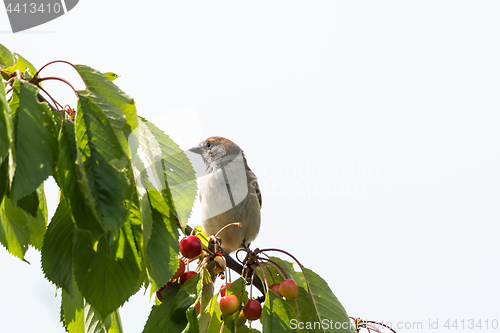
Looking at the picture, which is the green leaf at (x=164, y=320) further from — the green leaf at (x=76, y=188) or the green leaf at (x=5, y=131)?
the green leaf at (x=5, y=131)

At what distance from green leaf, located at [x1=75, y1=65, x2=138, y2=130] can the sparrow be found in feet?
10.8

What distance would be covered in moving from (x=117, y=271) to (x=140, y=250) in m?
0.13

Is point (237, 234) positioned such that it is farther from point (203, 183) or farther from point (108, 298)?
point (108, 298)

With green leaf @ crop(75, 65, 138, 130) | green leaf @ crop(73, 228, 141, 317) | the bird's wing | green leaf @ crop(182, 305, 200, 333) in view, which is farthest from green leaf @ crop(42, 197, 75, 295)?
the bird's wing

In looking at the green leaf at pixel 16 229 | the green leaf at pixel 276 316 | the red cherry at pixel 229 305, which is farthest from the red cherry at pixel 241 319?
the green leaf at pixel 16 229

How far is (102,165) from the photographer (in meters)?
1.29

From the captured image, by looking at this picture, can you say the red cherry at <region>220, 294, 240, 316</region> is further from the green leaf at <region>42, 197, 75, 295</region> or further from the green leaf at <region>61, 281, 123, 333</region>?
the green leaf at <region>42, 197, 75, 295</region>

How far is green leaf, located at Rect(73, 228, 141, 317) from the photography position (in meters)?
1.38

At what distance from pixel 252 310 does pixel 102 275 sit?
129 centimetres

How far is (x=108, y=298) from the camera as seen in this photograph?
1.40m

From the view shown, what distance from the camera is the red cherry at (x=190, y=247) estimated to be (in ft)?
8.42

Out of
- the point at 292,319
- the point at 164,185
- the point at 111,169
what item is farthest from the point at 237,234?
the point at 111,169

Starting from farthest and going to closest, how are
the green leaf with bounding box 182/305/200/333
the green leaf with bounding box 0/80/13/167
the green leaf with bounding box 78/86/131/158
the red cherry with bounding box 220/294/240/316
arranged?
the red cherry with bounding box 220/294/240/316, the green leaf with bounding box 182/305/200/333, the green leaf with bounding box 78/86/131/158, the green leaf with bounding box 0/80/13/167

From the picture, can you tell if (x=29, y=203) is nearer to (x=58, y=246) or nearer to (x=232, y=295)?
(x=58, y=246)
